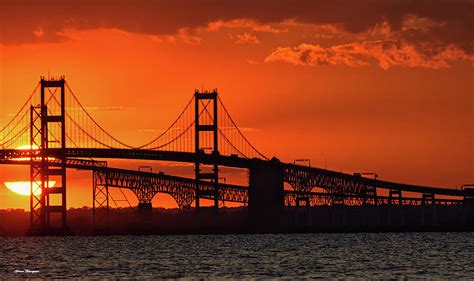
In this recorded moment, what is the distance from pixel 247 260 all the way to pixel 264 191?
74.4 metres

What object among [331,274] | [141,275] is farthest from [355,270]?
[141,275]

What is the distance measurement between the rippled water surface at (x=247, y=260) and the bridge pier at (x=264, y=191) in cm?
2868

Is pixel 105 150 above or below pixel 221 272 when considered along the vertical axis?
above

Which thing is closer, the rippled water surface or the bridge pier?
the rippled water surface

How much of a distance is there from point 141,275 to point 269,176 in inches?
3719

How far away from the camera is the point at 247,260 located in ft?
390

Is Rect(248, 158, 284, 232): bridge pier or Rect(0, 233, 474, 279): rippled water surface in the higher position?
Rect(248, 158, 284, 232): bridge pier

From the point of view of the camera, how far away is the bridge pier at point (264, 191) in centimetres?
19312

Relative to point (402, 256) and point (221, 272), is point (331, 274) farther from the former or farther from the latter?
point (402, 256)

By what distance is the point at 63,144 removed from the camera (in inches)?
7239

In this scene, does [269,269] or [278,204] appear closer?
[269,269]

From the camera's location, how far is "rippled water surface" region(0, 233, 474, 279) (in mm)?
101500

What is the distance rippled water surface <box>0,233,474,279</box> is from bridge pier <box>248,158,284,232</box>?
28681 millimetres

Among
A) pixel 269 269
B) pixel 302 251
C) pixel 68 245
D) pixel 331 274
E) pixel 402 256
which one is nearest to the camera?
pixel 331 274
